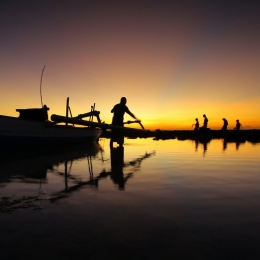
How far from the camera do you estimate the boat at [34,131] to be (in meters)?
9.77

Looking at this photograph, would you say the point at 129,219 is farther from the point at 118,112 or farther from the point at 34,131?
the point at 118,112

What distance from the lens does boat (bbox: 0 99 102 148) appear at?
32.0 feet

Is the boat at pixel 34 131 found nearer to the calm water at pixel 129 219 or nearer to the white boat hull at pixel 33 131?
the white boat hull at pixel 33 131

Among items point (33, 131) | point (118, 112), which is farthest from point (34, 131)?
point (118, 112)

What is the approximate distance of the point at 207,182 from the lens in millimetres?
4246

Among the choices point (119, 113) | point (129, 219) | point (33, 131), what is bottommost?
point (129, 219)

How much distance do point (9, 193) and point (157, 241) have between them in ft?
8.54

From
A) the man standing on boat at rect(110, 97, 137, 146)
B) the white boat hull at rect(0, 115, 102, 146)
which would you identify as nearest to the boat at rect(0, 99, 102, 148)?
the white boat hull at rect(0, 115, 102, 146)

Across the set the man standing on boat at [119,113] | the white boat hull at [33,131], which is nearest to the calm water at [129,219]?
the white boat hull at [33,131]

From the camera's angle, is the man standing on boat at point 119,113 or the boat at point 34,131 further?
the man standing on boat at point 119,113

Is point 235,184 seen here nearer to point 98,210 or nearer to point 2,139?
point 98,210

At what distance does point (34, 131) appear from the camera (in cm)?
1130

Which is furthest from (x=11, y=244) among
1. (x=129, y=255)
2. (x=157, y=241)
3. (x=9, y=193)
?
(x=9, y=193)

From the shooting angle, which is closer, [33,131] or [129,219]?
[129,219]
